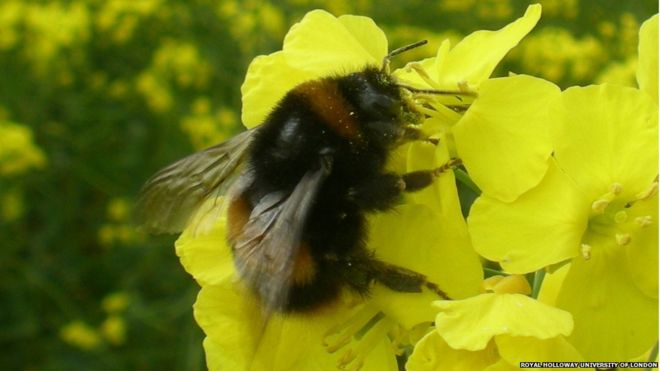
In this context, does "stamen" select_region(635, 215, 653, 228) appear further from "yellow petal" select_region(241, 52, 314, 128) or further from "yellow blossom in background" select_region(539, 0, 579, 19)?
"yellow blossom in background" select_region(539, 0, 579, 19)

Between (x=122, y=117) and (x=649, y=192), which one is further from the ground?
(x=649, y=192)

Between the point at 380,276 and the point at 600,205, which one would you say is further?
the point at 380,276

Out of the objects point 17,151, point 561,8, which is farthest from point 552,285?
point 561,8

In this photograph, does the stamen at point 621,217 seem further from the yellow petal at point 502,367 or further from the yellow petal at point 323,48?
the yellow petal at point 323,48

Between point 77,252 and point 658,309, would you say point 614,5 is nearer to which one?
point 77,252

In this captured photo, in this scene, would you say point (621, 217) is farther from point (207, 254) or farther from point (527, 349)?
point (207, 254)

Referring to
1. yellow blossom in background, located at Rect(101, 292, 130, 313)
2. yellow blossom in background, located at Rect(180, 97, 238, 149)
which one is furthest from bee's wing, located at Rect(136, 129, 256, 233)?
yellow blossom in background, located at Rect(180, 97, 238, 149)

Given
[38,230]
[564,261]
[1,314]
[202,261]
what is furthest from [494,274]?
[38,230]
